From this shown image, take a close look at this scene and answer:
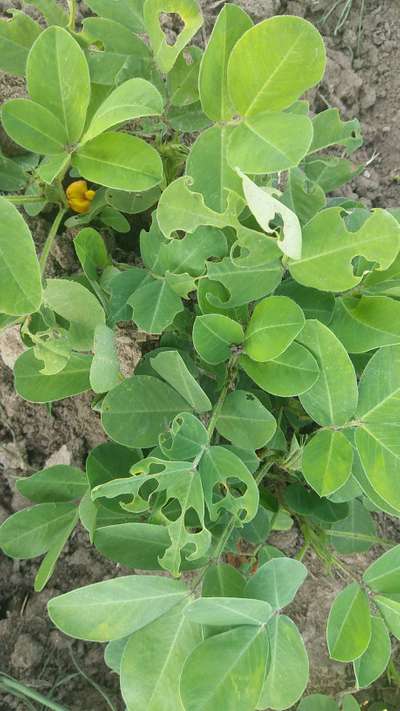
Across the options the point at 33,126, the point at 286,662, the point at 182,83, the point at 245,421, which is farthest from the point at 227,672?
the point at 182,83

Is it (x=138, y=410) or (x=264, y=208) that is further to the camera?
(x=138, y=410)

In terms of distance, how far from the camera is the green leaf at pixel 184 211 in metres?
0.86

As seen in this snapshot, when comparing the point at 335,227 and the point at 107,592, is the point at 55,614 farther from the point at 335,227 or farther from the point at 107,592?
the point at 335,227

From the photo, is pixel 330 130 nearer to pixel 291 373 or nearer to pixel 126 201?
pixel 126 201

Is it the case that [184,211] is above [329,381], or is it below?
above

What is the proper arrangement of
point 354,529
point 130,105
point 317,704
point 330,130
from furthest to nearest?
1. point 317,704
2. point 354,529
3. point 330,130
4. point 130,105

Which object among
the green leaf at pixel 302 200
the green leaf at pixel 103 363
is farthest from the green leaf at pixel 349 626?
the green leaf at pixel 302 200

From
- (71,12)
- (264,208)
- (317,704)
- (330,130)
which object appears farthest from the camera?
(317,704)

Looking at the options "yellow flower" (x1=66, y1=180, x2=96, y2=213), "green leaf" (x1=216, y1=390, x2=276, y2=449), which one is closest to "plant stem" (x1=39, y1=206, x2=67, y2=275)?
"yellow flower" (x1=66, y1=180, x2=96, y2=213)

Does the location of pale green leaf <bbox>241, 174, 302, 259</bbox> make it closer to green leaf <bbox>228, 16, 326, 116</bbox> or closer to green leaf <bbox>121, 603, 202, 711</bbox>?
green leaf <bbox>228, 16, 326, 116</bbox>

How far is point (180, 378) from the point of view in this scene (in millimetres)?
963

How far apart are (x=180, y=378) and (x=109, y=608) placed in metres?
0.31

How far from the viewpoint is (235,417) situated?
3.34 feet

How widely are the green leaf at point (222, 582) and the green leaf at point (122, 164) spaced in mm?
554
